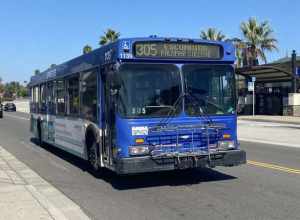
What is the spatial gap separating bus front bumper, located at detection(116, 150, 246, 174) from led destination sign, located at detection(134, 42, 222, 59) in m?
1.87

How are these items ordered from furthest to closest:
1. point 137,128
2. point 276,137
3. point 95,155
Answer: point 276,137 < point 95,155 < point 137,128

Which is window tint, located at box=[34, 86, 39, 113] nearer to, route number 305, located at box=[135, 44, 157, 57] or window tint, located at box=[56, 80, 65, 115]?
window tint, located at box=[56, 80, 65, 115]

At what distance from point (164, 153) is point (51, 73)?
7705 mm

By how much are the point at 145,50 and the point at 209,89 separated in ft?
4.76

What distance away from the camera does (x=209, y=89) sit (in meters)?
10.1

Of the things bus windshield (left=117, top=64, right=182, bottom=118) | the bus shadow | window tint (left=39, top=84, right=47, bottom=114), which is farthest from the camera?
window tint (left=39, top=84, right=47, bottom=114)

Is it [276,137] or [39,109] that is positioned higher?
[39,109]

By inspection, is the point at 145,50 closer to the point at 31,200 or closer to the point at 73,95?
the point at 31,200

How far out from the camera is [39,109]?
18.7m

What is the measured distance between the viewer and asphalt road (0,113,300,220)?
7773 millimetres

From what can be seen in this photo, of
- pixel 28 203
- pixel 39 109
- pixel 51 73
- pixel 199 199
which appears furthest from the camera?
pixel 39 109

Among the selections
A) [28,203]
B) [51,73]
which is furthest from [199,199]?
[51,73]

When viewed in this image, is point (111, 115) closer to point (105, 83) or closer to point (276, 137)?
point (105, 83)

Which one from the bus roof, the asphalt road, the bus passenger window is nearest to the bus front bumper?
the asphalt road
